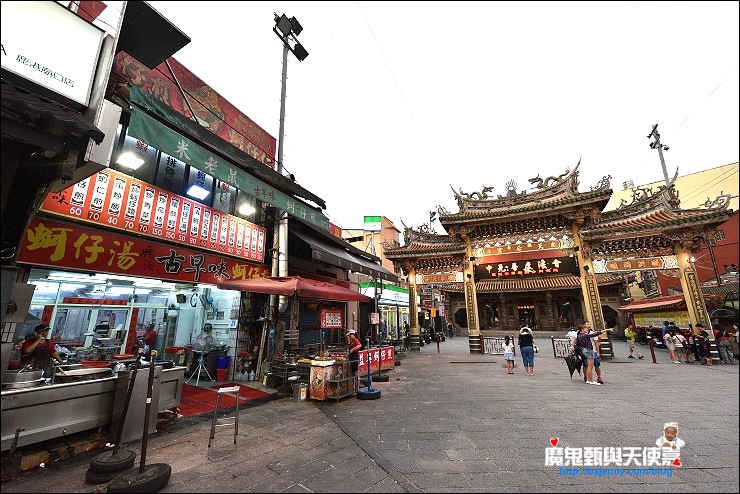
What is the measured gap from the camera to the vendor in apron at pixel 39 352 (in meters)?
4.82

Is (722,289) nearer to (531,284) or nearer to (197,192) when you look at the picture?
(531,284)

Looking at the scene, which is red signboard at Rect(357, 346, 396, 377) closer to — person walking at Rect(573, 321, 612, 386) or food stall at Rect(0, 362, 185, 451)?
food stall at Rect(0, 362, 185, 451)

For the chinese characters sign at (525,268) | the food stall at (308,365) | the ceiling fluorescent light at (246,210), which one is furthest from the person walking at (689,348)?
the ceiling fluorescent light at (246,210)

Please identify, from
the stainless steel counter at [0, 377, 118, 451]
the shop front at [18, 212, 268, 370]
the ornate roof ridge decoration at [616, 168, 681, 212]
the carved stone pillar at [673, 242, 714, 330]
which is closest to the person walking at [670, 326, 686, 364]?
the carved stone pillar at [673, 242, 714, 330]

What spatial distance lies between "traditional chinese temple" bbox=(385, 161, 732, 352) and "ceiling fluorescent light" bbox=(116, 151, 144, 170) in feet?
40.1

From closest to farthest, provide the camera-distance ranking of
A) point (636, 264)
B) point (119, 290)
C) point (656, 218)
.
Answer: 1. point (119, 290)
2. point (636, 264)
3. point (656, 218)

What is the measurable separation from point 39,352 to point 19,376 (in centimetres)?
207

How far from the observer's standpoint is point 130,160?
696cm

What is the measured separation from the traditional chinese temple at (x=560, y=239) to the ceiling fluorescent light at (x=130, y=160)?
1223 centimetres

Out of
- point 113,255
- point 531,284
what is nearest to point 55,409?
point 113,255

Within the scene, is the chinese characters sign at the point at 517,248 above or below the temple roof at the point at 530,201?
below

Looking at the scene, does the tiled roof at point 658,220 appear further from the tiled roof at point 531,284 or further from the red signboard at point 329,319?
the red signboard at point 329,319

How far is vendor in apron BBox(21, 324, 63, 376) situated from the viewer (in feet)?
15.8

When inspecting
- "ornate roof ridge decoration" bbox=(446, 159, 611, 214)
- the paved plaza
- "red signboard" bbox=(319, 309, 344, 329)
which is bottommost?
the paved plaza
